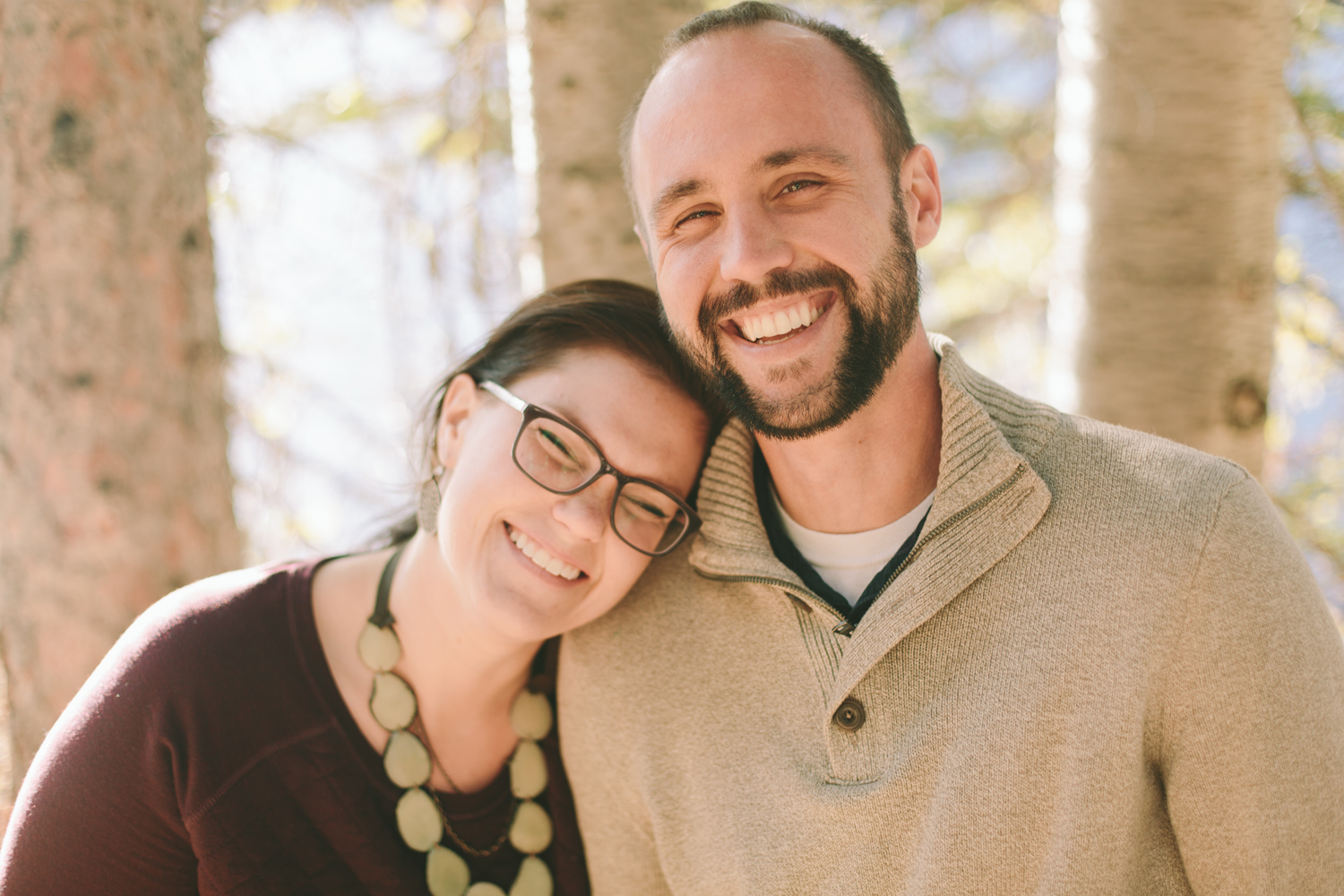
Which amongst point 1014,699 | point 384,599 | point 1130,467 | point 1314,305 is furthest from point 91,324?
point 1314,305

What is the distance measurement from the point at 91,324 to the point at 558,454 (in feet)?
3.58

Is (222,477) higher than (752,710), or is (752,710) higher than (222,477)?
(222,477)

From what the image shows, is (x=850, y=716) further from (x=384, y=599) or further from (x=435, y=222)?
(x=435, y=222)

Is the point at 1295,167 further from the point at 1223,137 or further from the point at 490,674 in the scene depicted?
the point at 490,674

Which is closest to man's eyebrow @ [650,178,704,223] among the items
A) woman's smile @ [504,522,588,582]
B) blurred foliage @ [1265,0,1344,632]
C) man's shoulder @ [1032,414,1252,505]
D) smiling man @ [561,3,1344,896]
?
smiling man @ [561,3,1344,896]

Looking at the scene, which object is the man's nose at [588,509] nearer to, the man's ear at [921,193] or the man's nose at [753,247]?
the man's nose at [753,247]

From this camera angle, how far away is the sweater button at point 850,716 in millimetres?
1684

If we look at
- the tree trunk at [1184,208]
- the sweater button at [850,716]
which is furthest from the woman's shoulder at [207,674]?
the tree trunk at [1184,208]

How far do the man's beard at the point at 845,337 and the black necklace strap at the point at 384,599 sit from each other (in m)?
0.87

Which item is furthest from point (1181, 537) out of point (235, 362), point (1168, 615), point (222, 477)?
point (235, 362)

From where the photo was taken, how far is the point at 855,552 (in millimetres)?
1865

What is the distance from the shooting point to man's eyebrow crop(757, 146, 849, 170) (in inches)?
67.9

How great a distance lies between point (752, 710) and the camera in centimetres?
184

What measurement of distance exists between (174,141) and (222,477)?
78 centimetres
